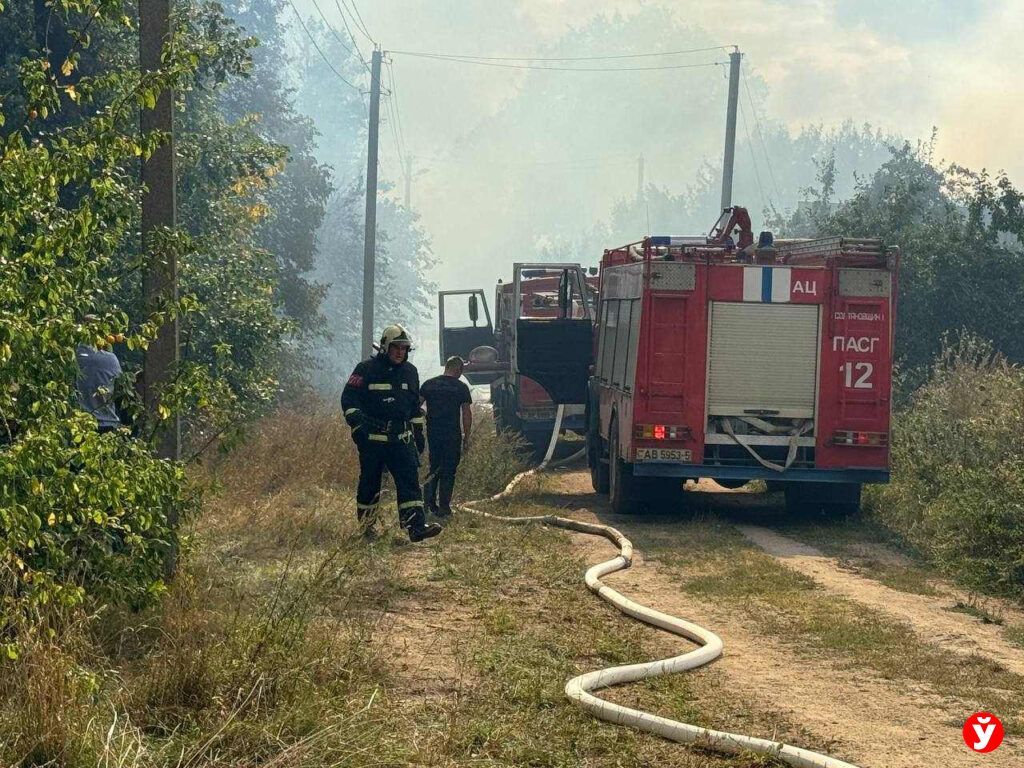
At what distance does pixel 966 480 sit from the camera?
42.3 ft

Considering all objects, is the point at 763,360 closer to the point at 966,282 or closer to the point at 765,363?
the point at 765,363

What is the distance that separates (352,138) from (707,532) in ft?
444

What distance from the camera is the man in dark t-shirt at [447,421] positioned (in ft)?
45.1

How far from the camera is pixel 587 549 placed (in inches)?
503

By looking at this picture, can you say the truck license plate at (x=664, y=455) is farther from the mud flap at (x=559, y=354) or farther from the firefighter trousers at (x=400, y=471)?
the mud flap at (x=559, y=354)

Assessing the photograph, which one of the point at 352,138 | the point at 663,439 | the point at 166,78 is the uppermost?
the point at 352,138

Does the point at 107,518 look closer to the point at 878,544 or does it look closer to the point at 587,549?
the point at 587,549

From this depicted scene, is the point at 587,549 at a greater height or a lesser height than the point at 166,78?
lesser

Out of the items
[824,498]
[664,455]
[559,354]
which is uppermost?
[559,354]

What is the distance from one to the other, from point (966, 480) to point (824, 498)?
2.31 meters

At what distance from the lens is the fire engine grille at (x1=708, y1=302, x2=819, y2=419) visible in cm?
1448

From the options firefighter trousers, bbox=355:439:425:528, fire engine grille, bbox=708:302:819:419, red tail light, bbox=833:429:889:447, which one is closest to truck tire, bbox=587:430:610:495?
fire engine grille, bbox=708:302:819:419

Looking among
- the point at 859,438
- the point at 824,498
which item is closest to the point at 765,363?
the point at 859,438

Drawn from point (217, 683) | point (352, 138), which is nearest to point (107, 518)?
point (217, 683)
